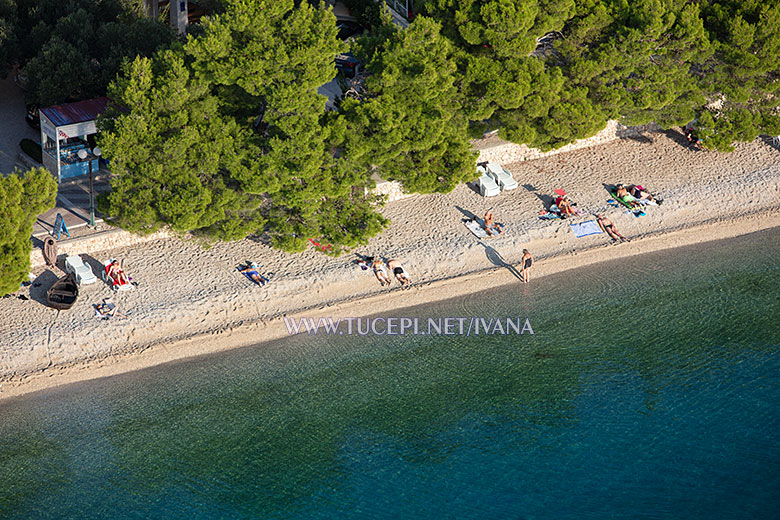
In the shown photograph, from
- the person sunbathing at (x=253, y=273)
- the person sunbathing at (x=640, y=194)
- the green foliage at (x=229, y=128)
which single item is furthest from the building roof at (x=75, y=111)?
the person sunbathing at (x=640, y=194)

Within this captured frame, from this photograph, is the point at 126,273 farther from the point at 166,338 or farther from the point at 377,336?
the point at 377,336

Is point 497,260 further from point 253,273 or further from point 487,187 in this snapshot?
point 253,273

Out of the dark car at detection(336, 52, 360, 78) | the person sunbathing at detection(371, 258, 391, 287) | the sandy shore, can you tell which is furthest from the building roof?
the person sunbathing at detection(371, 258, 391, 287)

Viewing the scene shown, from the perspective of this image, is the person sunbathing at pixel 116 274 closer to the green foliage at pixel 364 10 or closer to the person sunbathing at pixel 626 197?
the green foliage at pixel 364 10

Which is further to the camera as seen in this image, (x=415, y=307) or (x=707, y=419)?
(x=415, y=307)

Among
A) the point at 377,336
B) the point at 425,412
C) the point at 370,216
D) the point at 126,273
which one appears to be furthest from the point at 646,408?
the point at 126,273
